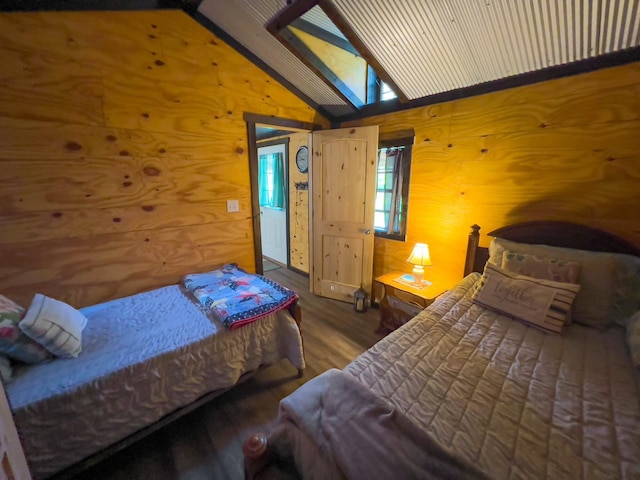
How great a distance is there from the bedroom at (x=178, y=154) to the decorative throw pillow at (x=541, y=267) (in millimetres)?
428

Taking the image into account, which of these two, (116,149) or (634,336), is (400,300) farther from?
(116,149)

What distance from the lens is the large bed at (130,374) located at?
113 cm

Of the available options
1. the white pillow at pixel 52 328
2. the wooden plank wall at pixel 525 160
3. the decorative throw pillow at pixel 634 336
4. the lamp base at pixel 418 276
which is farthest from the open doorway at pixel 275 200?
the decorative throw pillow at pixel 634 336

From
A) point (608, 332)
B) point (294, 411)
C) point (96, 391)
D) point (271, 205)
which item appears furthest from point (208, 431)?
point (271, 205)

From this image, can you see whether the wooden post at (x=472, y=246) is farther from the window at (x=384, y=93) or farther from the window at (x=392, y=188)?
the window at (x=384, y=93)

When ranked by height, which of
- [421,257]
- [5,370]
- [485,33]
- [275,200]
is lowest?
[5,370]

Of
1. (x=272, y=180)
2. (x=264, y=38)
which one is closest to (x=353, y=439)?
(x=264, y=38)

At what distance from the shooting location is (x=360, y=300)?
2898mm

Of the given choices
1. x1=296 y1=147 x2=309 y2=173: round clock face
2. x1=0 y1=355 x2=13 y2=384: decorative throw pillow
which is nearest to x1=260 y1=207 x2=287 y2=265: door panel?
x1=296 y1=147 x2=309 y2=173: round clock face

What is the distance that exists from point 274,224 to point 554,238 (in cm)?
370

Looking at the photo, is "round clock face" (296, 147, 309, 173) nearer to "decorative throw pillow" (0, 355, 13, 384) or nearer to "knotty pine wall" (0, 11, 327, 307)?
"knotty pine wall" (0, 11, 327, 307)

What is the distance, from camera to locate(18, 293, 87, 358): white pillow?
124 cm

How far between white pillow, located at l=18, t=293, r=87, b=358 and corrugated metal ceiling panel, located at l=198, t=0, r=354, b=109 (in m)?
2.33

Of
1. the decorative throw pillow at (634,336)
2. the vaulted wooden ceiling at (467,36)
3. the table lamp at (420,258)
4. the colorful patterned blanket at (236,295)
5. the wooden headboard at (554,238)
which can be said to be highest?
the vaulted wooden ceiling at (467,36)
